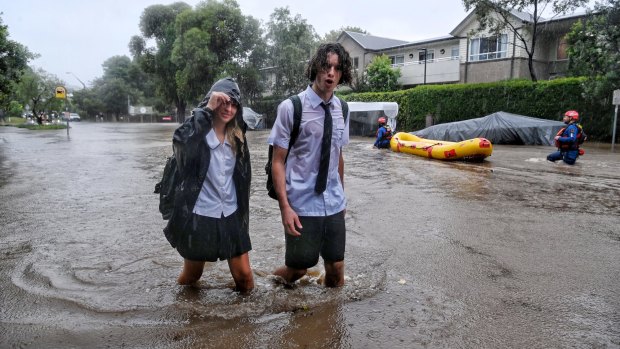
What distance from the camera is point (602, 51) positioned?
1970 cm

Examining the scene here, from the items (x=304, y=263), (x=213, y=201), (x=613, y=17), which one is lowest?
(x=304, y=263)

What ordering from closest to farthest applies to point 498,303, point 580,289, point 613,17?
point 498,303 → point 580,289 → point 613,17

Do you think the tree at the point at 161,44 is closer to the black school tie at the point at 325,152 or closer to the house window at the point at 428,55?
the house window at the point at 428,55

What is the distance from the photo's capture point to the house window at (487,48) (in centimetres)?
3328

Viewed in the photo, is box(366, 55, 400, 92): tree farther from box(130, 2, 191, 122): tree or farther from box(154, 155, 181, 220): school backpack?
box(154, 155, 181, 220): school backpack

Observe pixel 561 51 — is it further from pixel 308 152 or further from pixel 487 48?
pixel 308 152

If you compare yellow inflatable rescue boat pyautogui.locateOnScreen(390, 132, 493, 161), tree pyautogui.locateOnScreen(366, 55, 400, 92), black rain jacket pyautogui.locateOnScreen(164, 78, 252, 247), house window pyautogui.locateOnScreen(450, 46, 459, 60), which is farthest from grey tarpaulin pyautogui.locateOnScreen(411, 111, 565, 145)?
black rain jacket pyautogui.locateOnScreen(164, 78, 252, 247)

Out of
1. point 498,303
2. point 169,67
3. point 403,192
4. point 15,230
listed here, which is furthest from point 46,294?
point 169,67

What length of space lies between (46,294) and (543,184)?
955 cm

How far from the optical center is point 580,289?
393cm

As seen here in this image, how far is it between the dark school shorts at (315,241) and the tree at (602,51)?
20.4 meters

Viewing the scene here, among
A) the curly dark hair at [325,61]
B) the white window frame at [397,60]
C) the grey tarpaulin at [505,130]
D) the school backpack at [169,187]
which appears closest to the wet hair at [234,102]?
the school backpack at [169,187]

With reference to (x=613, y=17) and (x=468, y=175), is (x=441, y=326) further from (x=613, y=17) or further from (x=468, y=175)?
(x=613, y=17)

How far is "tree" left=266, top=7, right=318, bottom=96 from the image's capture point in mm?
41281
